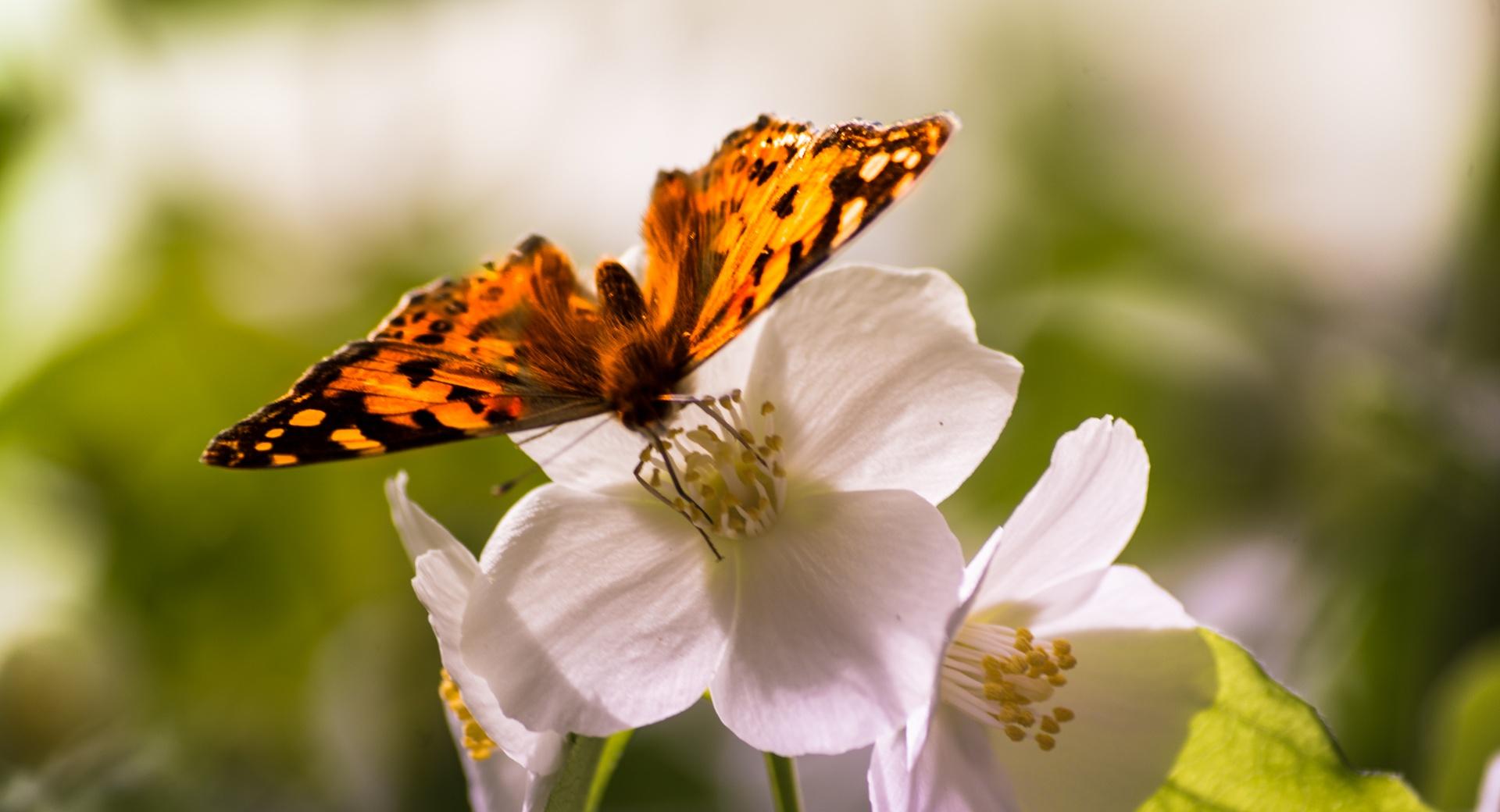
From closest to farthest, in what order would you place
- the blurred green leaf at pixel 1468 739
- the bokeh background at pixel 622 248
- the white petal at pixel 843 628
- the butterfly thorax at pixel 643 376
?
the white petal at pixel 843 628 → the butterfly thorax at pixel 643 376 → the blurred green leaf at pixel 1468 739 → the bokeh background at pixel 622 248

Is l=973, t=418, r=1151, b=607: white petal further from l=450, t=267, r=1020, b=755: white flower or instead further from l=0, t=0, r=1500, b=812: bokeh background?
l=0, t=0, r=1500, b=812: bokeh background

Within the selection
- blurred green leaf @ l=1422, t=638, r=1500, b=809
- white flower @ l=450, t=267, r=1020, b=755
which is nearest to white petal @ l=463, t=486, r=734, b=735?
white flower @ l=450, t=267, r=1020, b=755

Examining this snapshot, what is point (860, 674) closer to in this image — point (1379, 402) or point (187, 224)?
point (1379, 402)

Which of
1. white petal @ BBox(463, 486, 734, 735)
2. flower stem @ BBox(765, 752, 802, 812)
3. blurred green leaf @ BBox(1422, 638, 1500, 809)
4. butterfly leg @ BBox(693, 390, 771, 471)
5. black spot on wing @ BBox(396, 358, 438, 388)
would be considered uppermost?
black spot on wing @ BBox(396, 358, 438, 388)

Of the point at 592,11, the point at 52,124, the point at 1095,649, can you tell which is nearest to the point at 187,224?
the point at 52,124

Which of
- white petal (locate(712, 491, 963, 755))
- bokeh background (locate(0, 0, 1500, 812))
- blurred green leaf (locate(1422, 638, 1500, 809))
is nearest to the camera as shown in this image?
white petal (locate(712, 491, 963, 755))

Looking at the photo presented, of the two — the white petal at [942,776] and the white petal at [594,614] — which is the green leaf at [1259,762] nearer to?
the white petal at [942,776]

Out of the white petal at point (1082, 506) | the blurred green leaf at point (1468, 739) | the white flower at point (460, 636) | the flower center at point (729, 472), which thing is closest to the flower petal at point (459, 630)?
the white flower at point (460, 636)

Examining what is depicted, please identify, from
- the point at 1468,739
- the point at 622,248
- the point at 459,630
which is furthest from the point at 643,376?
the point at 622,248
